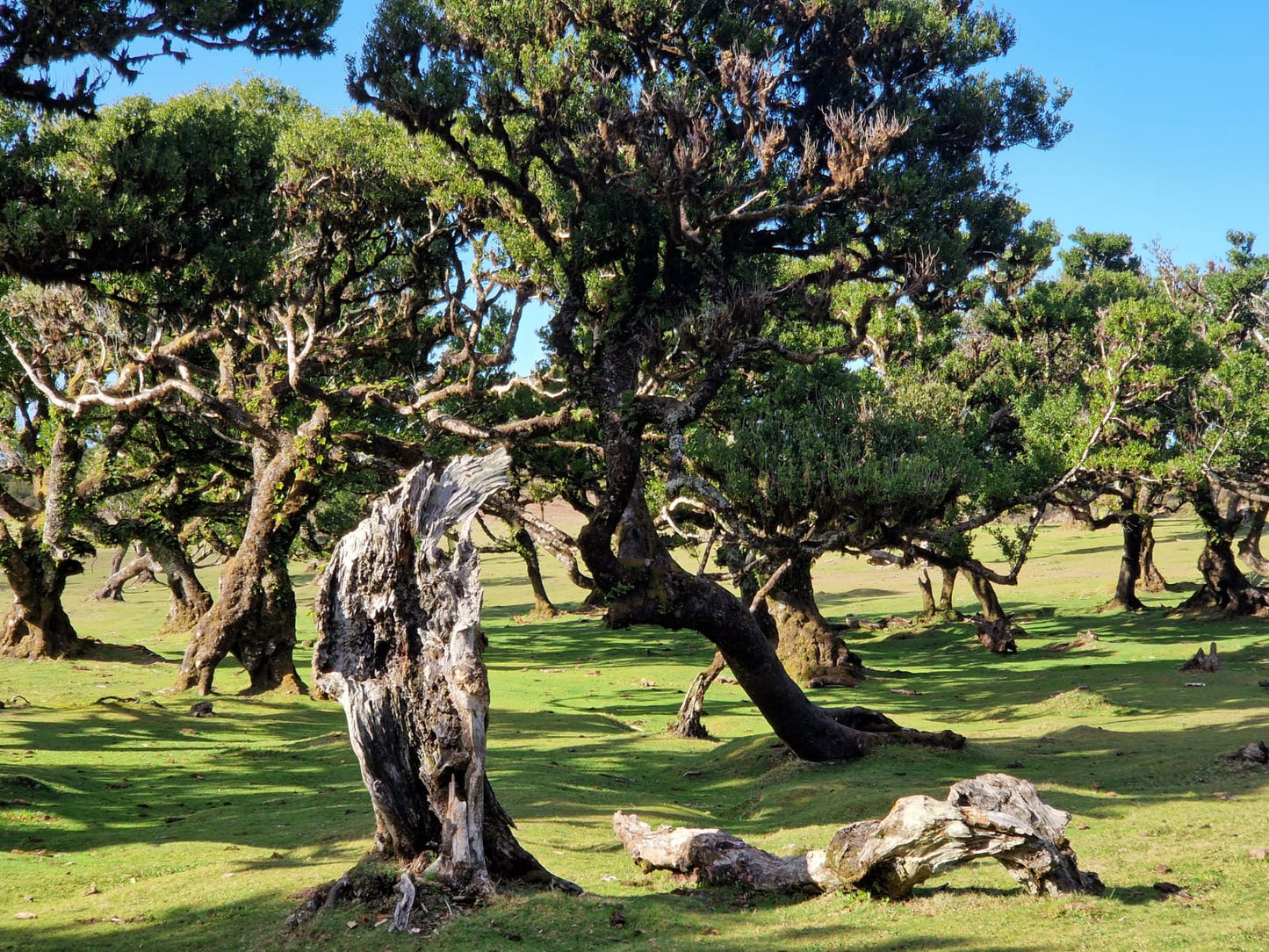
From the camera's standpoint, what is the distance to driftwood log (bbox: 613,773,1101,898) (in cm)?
832

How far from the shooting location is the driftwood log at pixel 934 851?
8320 mm

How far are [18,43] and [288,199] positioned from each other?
9.72 m

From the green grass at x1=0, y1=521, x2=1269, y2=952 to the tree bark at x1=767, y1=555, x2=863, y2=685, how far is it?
973 mm

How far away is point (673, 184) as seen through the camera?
53.8 ft

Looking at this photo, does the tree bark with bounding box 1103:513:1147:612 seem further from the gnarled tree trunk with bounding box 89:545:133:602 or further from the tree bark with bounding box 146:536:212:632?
the gnarled tree trunk with bounding box 89:545:133:602

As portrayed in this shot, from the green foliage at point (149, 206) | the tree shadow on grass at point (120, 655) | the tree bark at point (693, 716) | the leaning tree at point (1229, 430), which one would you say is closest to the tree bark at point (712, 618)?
the tree bark at point (693, 716)

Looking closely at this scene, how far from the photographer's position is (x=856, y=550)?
2014 centimetres

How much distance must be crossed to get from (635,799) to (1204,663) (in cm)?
1665

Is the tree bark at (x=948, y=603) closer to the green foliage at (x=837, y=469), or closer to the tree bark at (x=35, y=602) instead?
the green foliage at (x=837, y=469)

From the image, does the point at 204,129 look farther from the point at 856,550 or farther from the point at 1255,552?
the point at 1255,552

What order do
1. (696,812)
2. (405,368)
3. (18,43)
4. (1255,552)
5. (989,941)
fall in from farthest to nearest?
1. (1255,552)
2. (405,368)
3. (696,812)
4. (18,43)
5. (989,941)

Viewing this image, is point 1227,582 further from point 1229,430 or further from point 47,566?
point 47,566

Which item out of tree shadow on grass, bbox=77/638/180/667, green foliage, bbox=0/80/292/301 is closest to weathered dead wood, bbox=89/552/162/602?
tree shadow on grass, bbox=77/638/180/667

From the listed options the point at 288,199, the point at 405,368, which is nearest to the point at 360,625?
the point at 288,199
